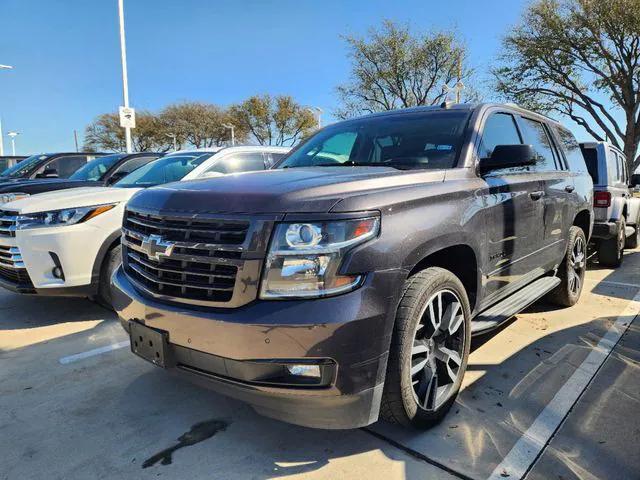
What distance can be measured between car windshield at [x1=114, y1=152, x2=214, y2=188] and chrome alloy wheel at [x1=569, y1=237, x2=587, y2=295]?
4399 millimetres

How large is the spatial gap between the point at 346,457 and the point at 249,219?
1.33 metres

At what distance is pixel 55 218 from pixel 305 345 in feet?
10.9

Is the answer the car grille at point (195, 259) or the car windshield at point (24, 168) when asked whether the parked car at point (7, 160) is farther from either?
the car grille at point (195, 259)

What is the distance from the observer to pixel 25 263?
13.6ft

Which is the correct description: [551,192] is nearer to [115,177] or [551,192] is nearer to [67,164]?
[115,177]

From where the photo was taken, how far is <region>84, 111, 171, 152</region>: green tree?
41.4 metres

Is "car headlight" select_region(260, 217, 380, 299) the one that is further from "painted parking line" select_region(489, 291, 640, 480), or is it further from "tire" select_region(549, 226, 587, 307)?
"tire" select_region(549, 226, 587, 307)

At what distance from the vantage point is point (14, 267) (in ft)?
13.8

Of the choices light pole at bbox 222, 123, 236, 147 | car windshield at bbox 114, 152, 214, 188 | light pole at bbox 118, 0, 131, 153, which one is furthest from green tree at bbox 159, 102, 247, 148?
car windshield at bbox 114, 152, 214, 188

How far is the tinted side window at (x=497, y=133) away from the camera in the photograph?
3.20 meters

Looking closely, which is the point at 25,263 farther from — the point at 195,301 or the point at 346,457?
the point at 346,457

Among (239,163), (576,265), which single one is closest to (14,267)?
(239,163)

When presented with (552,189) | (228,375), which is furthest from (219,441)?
(552,189)

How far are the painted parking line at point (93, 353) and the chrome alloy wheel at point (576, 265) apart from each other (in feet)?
14.3
